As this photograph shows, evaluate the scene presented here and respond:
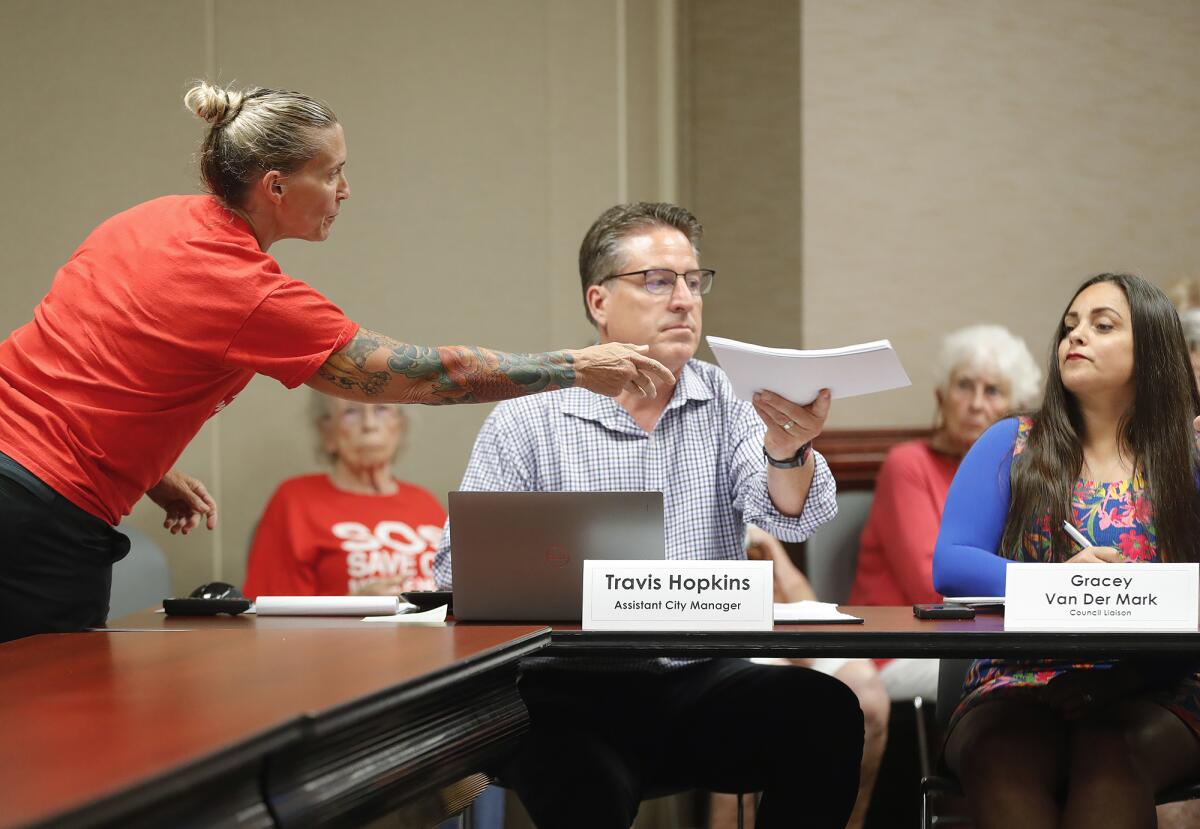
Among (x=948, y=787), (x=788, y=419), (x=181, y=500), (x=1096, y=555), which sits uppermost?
(x=788, y=419)

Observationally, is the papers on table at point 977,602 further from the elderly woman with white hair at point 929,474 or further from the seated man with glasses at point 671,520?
the elderly woman with white hair at point 929,474

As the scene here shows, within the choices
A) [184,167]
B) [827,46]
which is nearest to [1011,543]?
[827,46]

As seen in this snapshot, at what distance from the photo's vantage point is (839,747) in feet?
6.63

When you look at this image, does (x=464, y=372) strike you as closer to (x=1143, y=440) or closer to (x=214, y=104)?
(x=214, y=104)

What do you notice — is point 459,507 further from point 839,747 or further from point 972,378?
point 972,378

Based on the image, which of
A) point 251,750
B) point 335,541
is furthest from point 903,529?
point 251,750

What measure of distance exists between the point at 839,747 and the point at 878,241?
227cm

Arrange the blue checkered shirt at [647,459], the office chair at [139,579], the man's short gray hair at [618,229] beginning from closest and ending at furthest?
the blue checkered shirt at [647,459] < the man's short gray hair at [618,229] < the office chair at [139,579]

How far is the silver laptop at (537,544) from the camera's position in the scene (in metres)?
1.84

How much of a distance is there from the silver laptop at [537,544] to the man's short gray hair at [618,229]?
82 cm

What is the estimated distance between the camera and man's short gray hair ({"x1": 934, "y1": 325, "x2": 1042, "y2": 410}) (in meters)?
3.62

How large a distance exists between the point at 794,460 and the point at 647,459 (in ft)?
1.00

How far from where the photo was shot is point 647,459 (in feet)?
8.00

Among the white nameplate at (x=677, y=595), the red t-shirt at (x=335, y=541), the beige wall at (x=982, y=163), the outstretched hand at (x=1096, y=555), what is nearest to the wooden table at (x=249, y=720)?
the white nameplate at (x=677, y=595)
